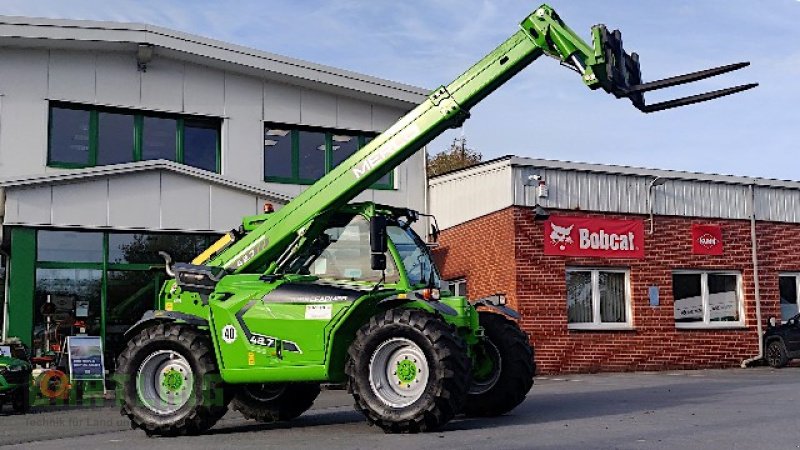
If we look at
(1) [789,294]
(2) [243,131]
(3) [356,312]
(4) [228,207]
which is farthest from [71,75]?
(1) [789,294]

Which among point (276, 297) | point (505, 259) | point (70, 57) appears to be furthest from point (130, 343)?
point (505, 259)

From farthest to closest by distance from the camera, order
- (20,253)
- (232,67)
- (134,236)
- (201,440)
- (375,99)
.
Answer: (375,99) < (232,67) < (134,236) < (20,253) < (201,440)

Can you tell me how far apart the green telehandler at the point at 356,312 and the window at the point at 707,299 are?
42.2 ft

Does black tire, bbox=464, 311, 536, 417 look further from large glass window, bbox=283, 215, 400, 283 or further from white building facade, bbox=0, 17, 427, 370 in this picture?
white building facade, bbox=0, 17, 427, 370

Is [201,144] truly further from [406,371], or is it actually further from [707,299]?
[707,299]

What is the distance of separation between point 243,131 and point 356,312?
11.6 metres

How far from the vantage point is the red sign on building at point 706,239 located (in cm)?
2300

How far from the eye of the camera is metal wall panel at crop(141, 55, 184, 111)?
19578 millimetres

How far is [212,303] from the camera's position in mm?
10219

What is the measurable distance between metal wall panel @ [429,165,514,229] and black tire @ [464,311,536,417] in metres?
9.96

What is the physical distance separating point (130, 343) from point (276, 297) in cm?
182

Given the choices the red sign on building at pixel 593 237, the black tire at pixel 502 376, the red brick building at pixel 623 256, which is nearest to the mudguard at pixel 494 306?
the black tire at pixel 502 376

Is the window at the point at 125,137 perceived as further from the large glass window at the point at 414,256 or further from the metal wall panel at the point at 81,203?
the large glass window at the point at 414,256

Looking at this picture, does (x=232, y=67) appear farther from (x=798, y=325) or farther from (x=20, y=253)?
(x=798, y=325)
